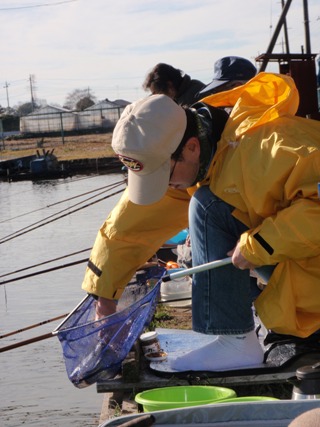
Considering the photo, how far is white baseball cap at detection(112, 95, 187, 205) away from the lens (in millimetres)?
3656

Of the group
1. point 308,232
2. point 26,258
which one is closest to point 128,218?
point 308,232

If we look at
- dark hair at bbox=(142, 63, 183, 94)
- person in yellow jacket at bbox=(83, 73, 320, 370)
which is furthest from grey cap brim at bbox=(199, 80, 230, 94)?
person in yellow jacket at bbox=(83, 73, 320, 370)

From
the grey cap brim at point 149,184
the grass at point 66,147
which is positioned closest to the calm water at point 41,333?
the grey cap brim at point 149,184

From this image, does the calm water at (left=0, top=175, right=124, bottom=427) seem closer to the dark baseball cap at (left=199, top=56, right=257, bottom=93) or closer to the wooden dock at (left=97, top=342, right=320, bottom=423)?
the wooden dock at (left=97, top=342, right=320, bottom=423)

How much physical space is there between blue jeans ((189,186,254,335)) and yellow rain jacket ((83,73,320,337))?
7cm

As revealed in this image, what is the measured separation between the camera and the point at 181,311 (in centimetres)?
582

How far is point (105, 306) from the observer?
14.3 feet

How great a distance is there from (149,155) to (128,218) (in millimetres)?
690

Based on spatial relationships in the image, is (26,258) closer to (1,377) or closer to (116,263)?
(1,377)

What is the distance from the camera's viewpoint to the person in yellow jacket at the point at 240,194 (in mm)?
3605

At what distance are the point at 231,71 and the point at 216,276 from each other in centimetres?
246

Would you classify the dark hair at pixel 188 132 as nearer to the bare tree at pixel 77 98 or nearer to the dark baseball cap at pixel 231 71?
the dark baseball cap at pixel 231 71

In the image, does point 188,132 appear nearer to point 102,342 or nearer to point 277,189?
point 277,189

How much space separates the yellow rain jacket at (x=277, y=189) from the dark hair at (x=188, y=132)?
0.42 ft
